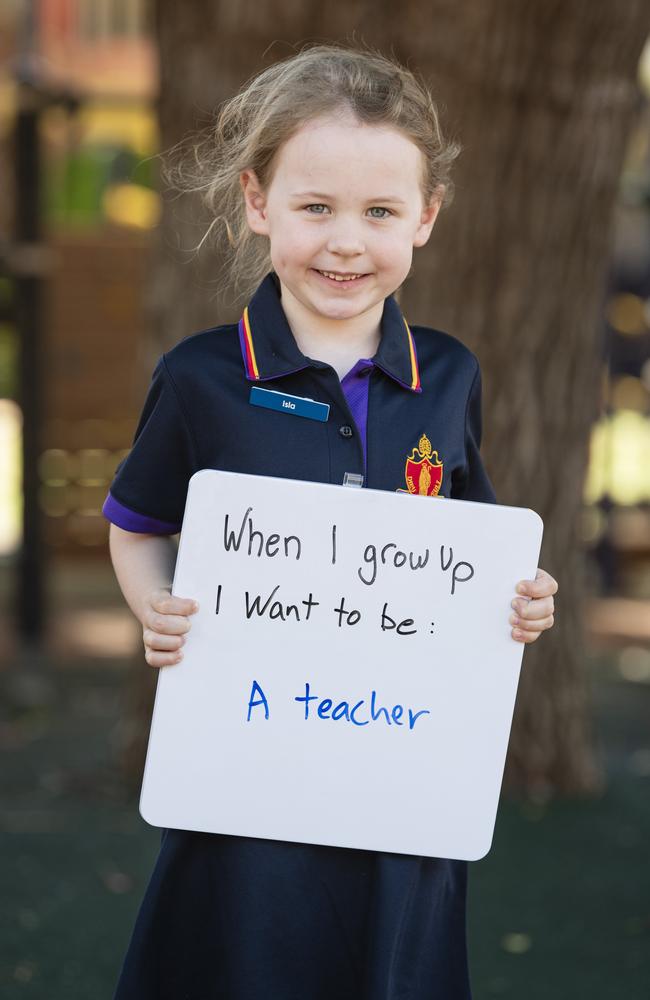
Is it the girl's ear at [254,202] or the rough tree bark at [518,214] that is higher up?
the rough tree bark at [518,214]

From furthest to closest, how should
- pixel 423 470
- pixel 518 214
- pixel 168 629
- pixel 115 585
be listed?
pixel 115 585 → pixel 518 214 → pixel 423 470 → pixel 168 629

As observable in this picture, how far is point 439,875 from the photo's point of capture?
1.94m

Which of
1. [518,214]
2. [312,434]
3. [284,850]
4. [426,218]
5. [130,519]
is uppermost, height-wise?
[518,214]

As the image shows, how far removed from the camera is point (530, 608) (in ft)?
6.02

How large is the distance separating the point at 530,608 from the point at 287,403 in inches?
15.8

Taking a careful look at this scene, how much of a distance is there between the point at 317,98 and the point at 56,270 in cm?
593

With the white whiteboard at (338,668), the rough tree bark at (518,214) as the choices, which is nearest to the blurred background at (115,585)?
the rough tree bark at (518,214)

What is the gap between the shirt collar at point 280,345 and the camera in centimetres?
185

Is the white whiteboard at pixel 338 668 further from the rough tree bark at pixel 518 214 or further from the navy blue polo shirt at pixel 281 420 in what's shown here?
the rough tree bark at pixel 518 214

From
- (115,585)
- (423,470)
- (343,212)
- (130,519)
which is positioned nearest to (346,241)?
(343,212)

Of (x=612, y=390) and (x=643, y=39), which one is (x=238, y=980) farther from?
(x=612, y=390)

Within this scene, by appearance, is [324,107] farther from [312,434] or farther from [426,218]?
[312,434]

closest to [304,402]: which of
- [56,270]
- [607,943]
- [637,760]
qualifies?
[607,943]

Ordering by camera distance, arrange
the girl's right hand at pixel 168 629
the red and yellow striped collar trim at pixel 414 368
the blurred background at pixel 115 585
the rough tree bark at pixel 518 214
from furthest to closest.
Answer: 1. the rough tree bark at pixel 518 214
2. the blurred background at pixel 115 585
3. the red and yellow striped collar trim at pixel 414 368
4. the girl's right hand at pixel 168 629
